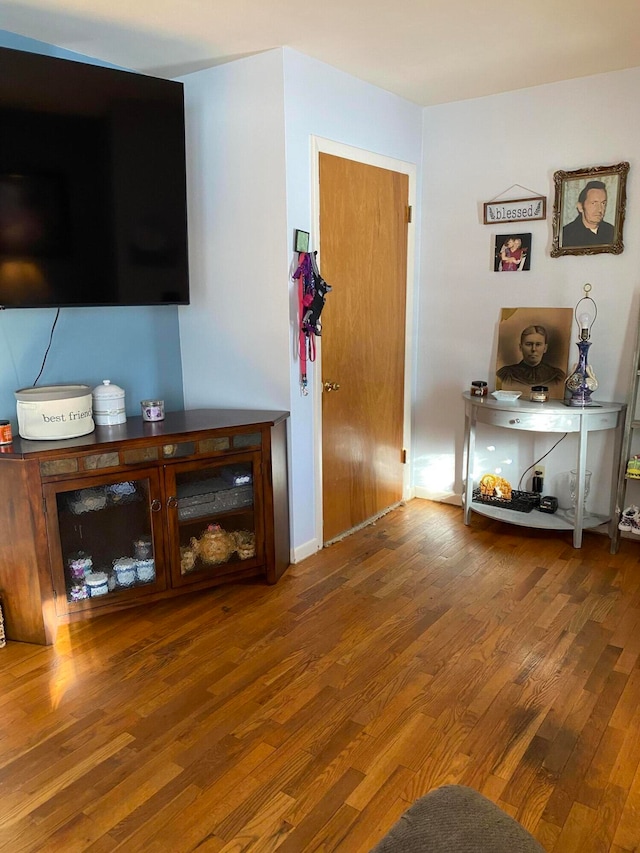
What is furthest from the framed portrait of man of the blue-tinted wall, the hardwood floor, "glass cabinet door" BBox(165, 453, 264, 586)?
the blue-tinted wall

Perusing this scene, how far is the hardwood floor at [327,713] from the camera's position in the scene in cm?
171

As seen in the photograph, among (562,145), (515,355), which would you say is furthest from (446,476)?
(562,145)

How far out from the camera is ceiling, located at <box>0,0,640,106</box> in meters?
2.42

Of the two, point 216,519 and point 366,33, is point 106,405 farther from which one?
point 366,33

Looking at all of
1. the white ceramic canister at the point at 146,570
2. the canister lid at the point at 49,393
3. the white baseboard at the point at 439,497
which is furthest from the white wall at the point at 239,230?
the white baseboard at the point at 439,497

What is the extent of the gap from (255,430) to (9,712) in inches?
55.6

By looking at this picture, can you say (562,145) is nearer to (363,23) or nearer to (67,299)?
(363,23)

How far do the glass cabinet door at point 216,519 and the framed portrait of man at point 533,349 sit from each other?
1.67 metres

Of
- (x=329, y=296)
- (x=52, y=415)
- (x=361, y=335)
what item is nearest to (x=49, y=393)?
(x=52, y=415)

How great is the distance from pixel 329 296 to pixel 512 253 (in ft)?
3.75

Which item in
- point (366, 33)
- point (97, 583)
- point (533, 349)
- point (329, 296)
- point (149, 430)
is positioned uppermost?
point (366, 33)

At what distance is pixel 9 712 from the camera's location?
7.04ft

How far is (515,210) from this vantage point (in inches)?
142

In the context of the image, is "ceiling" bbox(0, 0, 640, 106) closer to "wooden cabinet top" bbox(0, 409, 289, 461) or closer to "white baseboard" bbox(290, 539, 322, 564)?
"wooden cabinet top" bbox(0, 409, 289, 461)
